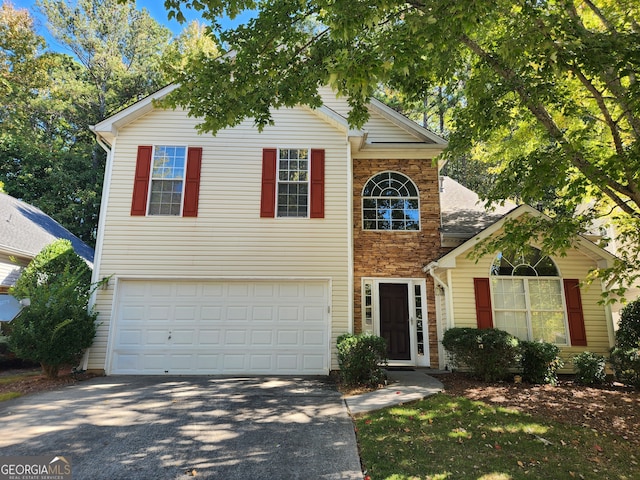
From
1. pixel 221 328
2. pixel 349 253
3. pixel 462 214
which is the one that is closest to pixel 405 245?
pixel 349 253

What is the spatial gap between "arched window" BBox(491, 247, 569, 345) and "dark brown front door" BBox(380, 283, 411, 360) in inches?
90.2

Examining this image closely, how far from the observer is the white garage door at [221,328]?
349 inches

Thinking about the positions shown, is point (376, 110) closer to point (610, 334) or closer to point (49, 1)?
point (610, 334)

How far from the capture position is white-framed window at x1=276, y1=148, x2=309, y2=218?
382 inches

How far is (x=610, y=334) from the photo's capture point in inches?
355

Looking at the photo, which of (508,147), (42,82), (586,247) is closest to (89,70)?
(42,82)

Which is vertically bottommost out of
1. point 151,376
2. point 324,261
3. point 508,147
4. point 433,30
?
point 151,376

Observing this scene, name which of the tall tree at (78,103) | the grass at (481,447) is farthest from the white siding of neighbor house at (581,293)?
the tall tree at (78,103)

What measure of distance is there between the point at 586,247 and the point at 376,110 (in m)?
6.84

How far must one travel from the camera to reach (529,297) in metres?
9.37

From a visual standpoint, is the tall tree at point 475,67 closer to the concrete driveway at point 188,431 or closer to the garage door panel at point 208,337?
the concrete driveway at point 188,431

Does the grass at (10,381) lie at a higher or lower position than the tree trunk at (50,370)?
lower

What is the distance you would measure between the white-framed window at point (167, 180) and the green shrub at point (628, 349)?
36.3ft

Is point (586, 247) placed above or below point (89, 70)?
below
